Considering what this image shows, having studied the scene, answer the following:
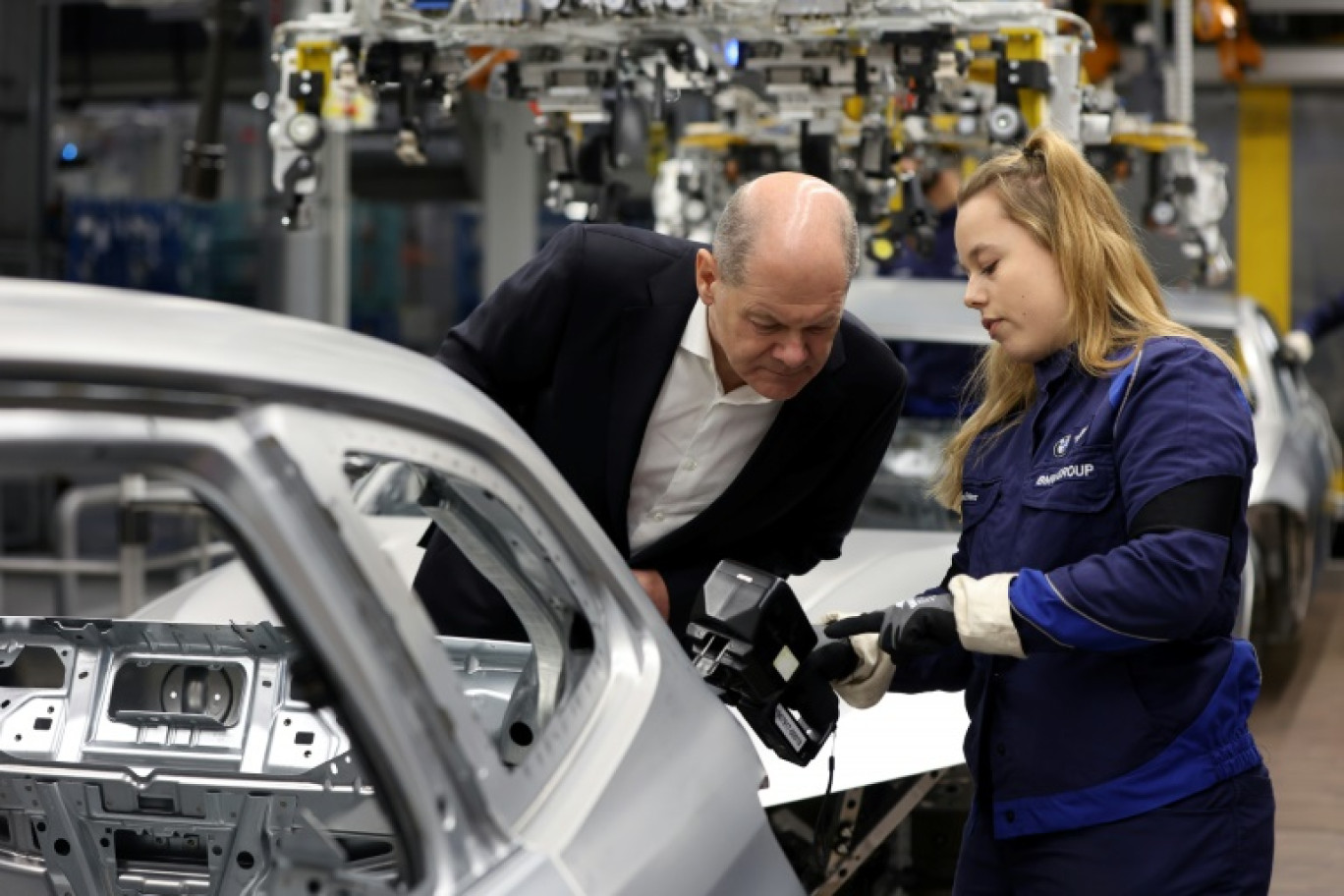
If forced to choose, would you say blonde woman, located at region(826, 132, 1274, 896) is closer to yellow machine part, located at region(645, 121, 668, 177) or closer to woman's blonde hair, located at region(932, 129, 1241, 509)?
woman's blonde hair, located at region(932, 129, 1241, 509)

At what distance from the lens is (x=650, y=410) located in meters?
3.29

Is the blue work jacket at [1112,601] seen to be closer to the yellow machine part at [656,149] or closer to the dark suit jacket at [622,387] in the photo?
the dark suit jacket at [622,387]

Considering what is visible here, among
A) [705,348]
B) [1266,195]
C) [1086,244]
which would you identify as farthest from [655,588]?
[1266,195]

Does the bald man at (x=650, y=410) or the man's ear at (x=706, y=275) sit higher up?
the man's ear at (x=706, y=275)

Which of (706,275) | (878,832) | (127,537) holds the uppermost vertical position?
(706,275)

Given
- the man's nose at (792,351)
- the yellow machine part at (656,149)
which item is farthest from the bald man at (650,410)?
the yellow machine part at (656,149)

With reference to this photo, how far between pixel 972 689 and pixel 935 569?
5.73ft

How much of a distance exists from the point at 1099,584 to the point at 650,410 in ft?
3.63

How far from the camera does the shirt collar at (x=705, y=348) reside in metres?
3.22

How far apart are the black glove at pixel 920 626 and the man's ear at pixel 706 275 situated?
665 mm

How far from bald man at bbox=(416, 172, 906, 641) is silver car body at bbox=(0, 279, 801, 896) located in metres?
0.64

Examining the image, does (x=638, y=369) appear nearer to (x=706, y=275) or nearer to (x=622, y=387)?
(x=622, y=387)

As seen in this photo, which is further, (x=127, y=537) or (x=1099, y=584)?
(x=127, y=537)

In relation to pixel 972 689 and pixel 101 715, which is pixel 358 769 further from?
pixel 972 689
